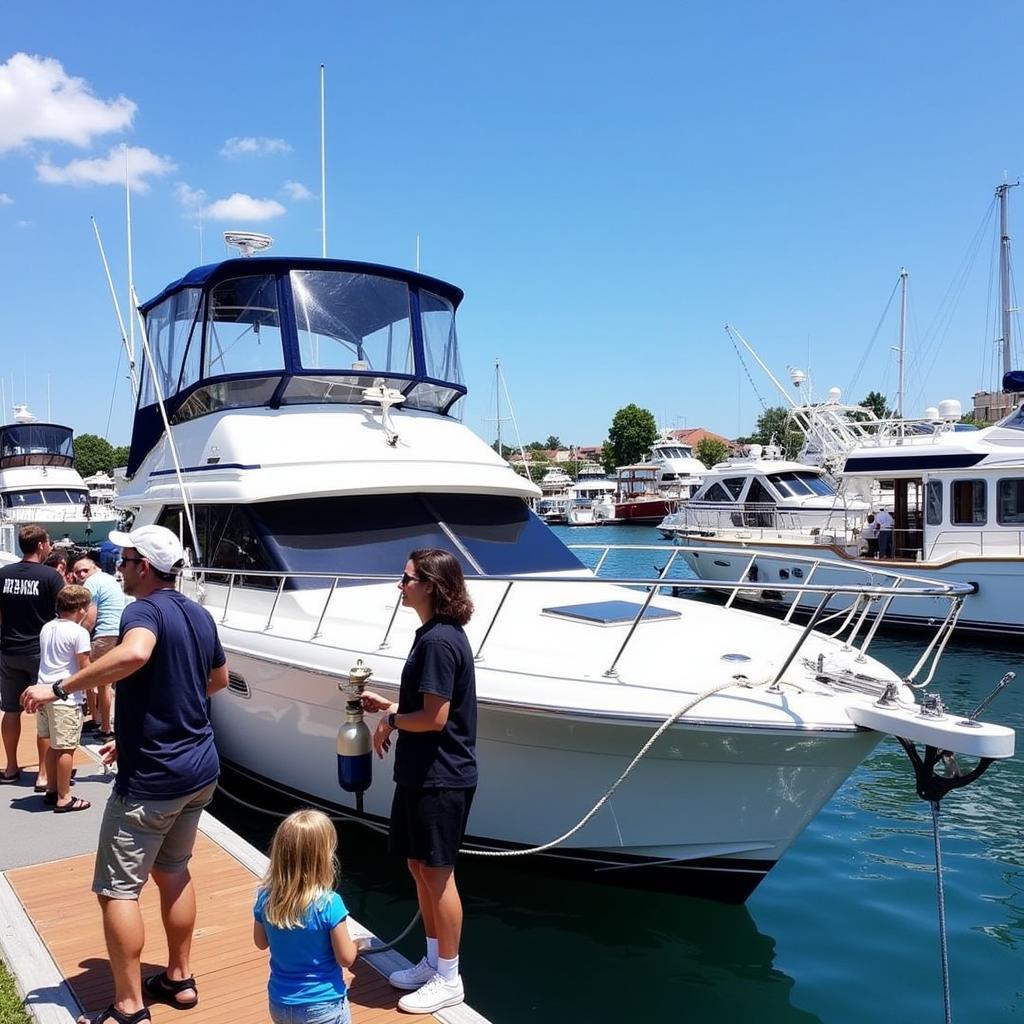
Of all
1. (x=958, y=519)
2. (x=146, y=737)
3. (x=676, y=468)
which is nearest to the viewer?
(x=146, y=737)

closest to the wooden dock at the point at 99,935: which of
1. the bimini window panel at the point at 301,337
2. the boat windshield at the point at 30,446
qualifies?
the bimini window panel at the point at 301,337

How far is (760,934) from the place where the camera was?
5.23m

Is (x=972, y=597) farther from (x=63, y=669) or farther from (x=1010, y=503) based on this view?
(x=63, y=669)

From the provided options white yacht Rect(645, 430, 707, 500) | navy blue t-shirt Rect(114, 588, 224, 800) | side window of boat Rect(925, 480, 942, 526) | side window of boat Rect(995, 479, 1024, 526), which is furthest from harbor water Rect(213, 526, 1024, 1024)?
white yacht Rect(645, 430, 707, 500)

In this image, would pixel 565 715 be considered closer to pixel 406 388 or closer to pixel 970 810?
pixel 406 388

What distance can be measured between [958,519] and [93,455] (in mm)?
80552

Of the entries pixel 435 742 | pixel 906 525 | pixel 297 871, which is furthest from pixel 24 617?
pixel 906 525

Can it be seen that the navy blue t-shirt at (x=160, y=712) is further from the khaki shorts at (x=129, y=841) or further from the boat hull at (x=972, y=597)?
the boat hull at (x=972, y=597)

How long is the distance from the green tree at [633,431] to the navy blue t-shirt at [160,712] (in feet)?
233

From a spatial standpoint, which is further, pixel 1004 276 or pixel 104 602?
pixel 1004 276

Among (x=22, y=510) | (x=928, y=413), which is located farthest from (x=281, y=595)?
(x=22, y=510)

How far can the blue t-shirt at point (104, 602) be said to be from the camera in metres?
6.44

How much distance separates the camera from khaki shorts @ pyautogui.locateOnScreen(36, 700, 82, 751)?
520 centimetres

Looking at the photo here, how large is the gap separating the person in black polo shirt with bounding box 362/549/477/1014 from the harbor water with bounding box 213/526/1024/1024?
4.25 ft
